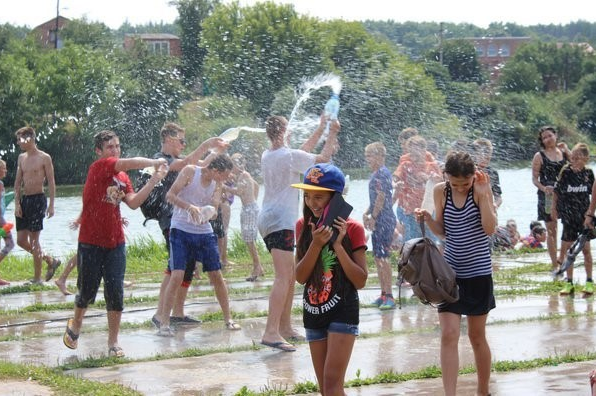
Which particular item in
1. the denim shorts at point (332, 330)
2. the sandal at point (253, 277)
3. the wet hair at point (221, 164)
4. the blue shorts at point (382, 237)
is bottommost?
the sandal at point (253, 277)

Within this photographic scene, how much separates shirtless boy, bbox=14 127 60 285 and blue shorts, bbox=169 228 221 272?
4181mm

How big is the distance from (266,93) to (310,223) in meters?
34.5

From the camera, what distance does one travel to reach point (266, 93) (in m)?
40.2

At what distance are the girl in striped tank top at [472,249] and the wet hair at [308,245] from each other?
0.99 meters

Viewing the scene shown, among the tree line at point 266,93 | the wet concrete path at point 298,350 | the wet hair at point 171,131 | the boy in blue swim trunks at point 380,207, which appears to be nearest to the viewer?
the wet concrete path at point 298,350

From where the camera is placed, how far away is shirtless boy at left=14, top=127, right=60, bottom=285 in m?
13.5

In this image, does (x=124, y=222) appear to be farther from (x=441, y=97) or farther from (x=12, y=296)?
(x=441, y=97)

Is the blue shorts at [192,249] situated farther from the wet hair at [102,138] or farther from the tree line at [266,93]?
the tree line at [266,93]

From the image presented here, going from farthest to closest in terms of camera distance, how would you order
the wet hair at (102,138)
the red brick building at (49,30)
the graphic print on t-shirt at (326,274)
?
1. the red brick building at (49,30)
2. the wet hair at (102,138)
3. the graphic print on t-shirt at (326,274)

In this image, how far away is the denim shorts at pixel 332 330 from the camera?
5.80m

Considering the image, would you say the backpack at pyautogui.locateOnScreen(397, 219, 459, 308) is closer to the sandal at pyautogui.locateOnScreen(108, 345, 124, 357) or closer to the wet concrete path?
the wet concrete path

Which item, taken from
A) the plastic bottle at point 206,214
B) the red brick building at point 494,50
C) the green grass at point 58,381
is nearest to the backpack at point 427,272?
the green grass at point 58,381

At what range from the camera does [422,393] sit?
6.91 metres

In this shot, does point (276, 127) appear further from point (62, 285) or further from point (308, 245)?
point (62, 285)
